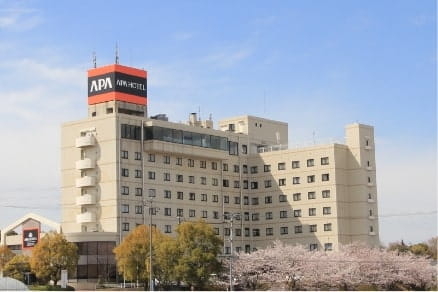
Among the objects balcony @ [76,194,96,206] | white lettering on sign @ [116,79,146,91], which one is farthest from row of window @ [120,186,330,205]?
white lettering on sign @ [116,79,146,91]

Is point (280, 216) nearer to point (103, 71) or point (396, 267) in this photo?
point (396, 267)

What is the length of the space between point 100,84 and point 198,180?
61.1 feet

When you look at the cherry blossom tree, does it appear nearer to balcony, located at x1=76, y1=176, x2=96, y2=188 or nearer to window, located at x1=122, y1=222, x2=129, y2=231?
window, located at x1=122, y1=222, x2=129, y2=231

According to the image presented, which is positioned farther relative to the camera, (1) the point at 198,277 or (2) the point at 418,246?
(2) the point at 418,246

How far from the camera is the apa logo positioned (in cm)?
11244

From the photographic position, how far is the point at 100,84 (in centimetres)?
11350

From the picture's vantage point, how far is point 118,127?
108000 millimetres

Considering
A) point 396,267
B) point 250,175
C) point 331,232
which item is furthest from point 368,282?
point 250,175

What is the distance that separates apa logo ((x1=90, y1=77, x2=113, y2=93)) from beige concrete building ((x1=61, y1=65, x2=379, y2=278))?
0.64 feet

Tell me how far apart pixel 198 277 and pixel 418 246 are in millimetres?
45846

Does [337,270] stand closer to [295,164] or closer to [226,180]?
[295,164]

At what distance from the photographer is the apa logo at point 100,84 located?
112438 mm

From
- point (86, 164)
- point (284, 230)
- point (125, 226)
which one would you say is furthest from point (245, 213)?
point (86, 164)

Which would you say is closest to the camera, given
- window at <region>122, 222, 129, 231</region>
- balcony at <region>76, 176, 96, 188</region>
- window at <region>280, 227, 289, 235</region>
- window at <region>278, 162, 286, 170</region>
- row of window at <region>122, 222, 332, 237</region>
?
window at <region>122, 222, 129, 231</region>
